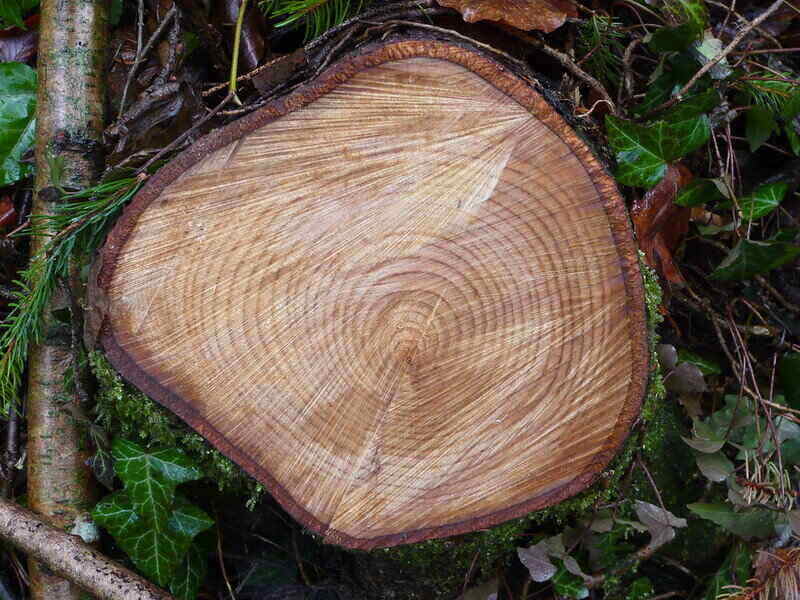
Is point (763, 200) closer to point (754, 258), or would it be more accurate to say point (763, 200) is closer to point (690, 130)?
point (754, 258)

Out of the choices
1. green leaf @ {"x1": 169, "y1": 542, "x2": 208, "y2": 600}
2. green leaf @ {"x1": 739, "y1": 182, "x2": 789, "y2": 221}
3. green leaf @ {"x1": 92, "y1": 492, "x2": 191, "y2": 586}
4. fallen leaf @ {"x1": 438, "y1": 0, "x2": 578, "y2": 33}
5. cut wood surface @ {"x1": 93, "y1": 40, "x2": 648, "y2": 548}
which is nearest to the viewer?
cut wood surface @ {"x1": 93, "y1": 40, "x2": 648, "y2": 548}

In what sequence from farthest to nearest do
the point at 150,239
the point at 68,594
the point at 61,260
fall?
the point at 68,594, the point at 61,260, the point at 150,239

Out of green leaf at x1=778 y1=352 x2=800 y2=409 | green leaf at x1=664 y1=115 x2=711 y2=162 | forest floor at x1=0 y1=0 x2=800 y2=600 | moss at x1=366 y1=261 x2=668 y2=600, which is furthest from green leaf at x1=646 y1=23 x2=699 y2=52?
green leaf at x1=778 y1=352 x2=800 y2=409

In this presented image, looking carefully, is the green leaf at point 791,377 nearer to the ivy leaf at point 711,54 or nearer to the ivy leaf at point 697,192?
the ivy leaf at point 697,192

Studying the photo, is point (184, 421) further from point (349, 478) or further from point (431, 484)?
point (431, 484)

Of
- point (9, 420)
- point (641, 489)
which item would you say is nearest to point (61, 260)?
point (9, 420)

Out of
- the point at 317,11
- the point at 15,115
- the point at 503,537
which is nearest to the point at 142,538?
the point at 503,537

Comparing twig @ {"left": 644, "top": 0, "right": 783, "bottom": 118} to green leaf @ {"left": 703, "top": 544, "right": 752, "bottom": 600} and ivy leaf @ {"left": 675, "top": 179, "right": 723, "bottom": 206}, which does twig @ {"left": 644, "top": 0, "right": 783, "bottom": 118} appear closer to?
ivy leaf @ {"left": 675, "top": 179, "right": 723, "bottom": 206}
